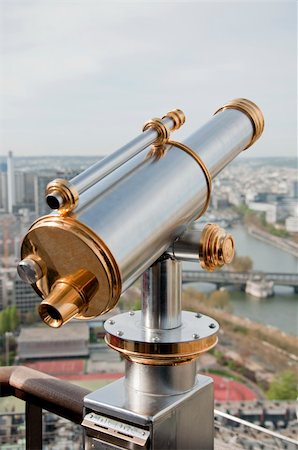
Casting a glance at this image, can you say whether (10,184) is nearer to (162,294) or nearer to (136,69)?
(162,294)

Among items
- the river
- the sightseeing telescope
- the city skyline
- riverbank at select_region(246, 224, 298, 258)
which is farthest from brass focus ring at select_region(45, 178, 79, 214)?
riverbank at select_region(246, 224, 298, 258)

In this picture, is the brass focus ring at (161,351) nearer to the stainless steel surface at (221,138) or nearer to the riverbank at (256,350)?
the stainless steel surface at (221,138)

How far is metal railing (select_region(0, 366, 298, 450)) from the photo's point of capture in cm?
72

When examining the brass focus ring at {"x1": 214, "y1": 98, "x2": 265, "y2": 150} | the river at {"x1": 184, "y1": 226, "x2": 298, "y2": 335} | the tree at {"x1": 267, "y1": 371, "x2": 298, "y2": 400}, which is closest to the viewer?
the brass focus ring at {"x1": 214, "y1": 98, "x2": 265, "y2": 150}

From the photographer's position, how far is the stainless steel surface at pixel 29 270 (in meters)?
0.44

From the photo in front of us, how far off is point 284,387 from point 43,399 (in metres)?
9.18

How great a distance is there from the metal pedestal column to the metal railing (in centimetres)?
17

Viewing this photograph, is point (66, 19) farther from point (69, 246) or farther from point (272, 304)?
point (272, 304)

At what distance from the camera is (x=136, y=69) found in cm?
593

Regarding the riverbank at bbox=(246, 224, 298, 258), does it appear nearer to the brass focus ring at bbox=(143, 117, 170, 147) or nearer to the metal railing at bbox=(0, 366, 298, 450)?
the metal railing at bbox=(0, 366, 298, 450)

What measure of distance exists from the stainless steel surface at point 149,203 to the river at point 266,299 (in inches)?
193

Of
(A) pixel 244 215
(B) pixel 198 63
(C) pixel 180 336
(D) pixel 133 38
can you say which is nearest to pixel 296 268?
(A) pixel 244 215

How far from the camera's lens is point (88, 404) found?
541 millimetres

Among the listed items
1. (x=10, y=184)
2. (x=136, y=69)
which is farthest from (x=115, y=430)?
(x=136, y=69)
